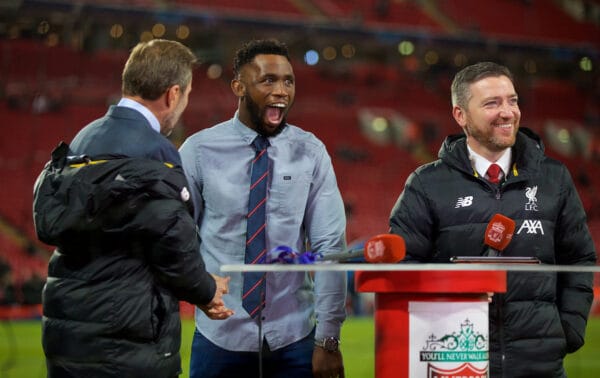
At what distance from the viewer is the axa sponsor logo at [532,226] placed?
3010 millimetres

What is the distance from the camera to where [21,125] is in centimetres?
1939

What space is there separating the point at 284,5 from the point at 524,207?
18.0 m

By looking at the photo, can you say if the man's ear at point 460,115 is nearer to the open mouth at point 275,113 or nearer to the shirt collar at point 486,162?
the shirt collar at point 486,162

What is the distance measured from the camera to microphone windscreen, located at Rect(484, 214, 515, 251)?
2641 millimetres

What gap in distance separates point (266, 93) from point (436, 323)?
124 centimetres

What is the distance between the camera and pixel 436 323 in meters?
2.22

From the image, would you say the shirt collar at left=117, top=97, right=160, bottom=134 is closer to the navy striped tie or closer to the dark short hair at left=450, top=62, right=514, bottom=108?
the navy striped tie

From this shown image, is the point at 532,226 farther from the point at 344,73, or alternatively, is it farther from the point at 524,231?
the point at 344,73

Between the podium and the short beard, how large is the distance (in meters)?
1.04

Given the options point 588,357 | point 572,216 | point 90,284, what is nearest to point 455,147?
point 572,216

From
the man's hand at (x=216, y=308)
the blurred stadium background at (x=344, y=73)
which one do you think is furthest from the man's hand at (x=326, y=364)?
the blurred stadium background at (x=344, y=73)

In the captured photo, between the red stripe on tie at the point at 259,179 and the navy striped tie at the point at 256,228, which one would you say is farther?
the red stripe on tie at the point at 259,179

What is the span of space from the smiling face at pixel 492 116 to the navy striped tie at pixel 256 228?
2.34ft

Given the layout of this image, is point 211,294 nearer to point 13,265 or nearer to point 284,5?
point 13,265
